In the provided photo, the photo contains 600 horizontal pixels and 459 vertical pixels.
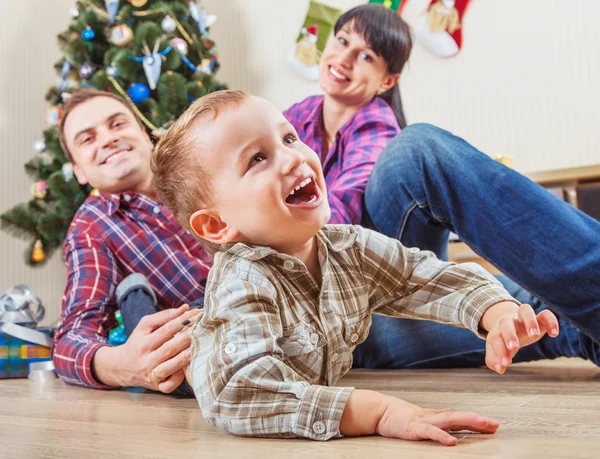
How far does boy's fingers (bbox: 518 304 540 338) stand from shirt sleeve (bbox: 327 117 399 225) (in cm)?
53

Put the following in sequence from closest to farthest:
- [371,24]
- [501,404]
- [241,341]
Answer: [241,341] < [501,404] < [371,24]

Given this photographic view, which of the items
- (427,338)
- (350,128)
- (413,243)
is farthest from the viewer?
(350,128)

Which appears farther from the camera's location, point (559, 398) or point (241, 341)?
point (559, 398)

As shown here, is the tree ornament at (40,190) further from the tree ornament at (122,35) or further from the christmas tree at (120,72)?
the tree ornament at (122,35)

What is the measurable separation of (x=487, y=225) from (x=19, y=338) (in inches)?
48.8

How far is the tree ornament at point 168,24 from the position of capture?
9.19ft

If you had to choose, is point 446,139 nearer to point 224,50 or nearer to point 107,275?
point 107,275

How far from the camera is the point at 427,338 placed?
4.36 feet

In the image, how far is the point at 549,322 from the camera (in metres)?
0.67

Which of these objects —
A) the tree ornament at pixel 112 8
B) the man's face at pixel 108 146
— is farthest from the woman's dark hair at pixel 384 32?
the tree ornament at pixel 112 8

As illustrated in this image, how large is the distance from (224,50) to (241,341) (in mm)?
3346

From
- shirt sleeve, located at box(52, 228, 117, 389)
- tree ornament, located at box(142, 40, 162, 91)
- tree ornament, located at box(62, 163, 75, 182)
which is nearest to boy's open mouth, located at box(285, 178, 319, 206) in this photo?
shirt sleeve, located at box(52, 228, 117, 389)

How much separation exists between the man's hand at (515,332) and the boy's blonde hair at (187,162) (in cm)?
38

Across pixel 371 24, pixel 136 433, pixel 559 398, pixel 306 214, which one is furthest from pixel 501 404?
pixel 371 24
